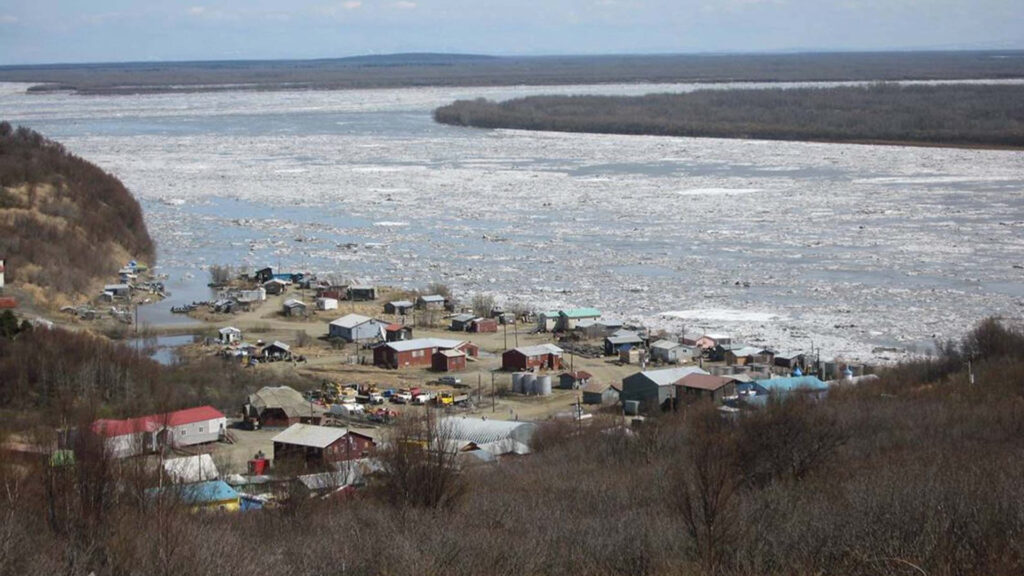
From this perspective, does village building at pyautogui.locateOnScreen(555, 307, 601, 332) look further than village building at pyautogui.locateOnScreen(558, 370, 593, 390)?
Yes

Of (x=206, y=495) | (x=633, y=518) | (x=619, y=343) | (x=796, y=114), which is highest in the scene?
(x=633, y=518)

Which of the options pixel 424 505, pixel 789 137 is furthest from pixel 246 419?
pixel 789 137

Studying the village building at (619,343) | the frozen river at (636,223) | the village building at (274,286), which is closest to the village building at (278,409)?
the village building at (619,343)

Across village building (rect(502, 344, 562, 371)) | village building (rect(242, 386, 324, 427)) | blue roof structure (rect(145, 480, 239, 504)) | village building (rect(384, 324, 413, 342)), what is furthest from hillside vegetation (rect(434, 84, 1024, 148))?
blue roof structure (rect(145, 480, 239, 504))

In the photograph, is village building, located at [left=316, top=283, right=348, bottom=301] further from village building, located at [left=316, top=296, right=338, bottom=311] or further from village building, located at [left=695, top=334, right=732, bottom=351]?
village building, located at [left=695, top=334, right=732, bottom=351]

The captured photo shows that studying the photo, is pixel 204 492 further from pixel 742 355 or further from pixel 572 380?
pixel 742 355

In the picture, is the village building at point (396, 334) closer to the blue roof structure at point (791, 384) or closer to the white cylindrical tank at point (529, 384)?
the white cylindrical tank at point (529, 384)

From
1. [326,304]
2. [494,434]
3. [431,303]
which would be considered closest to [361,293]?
[326,304]
